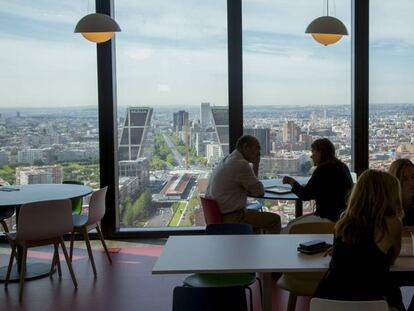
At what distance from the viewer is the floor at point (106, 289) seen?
426 cm

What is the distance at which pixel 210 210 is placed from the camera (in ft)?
16.0

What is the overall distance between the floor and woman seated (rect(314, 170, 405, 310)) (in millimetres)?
1717

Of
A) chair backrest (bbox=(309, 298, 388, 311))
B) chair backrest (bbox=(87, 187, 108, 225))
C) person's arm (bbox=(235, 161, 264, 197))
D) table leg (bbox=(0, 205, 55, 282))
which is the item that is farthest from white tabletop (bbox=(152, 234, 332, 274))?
table leg (bbox=(0, 205, 55, 282))

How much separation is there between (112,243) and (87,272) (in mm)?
1072

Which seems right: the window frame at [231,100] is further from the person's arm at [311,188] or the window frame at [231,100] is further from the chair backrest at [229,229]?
the chair backrest at [229,229]

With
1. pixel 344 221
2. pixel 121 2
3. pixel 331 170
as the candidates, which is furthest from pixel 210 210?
pixel 121 2

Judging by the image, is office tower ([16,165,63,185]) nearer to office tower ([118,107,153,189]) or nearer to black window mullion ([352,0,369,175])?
office tower ([118,107,153,189])

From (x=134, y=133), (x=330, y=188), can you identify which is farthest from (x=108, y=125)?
(x=330, y=188)

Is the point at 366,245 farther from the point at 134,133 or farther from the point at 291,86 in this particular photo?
the point at 134,133

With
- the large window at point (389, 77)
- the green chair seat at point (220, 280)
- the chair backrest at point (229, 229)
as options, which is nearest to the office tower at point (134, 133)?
the large window at point (389, 77)

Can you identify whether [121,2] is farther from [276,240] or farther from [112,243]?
[276,240]

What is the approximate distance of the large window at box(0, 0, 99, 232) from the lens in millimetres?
6246

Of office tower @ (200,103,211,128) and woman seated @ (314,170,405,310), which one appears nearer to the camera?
woman seated @ (314,170,405,310)

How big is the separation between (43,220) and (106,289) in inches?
31.4
